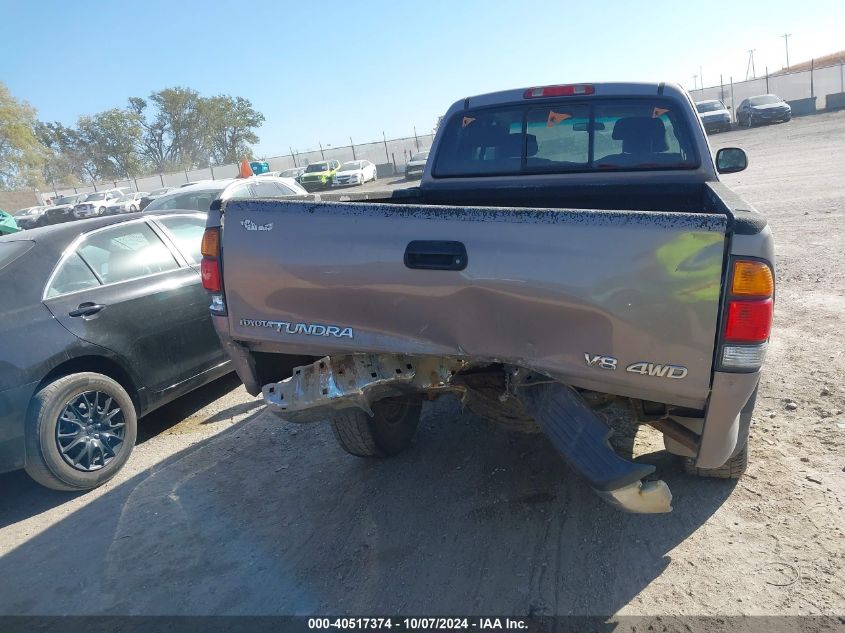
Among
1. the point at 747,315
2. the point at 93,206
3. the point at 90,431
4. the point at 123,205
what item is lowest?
the point at 90,431

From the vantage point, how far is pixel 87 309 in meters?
4.23

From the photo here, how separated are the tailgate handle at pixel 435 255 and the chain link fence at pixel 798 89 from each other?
1595 inches

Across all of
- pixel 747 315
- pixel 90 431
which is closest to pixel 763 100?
pixel 747 315

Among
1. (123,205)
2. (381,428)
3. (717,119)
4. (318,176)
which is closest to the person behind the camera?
(381,428)

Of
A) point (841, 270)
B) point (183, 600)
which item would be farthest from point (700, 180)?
point (841, 270)

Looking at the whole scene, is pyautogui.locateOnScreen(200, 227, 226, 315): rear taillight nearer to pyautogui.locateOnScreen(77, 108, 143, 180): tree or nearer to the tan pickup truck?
the tan pickup truck

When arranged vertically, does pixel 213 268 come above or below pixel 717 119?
above

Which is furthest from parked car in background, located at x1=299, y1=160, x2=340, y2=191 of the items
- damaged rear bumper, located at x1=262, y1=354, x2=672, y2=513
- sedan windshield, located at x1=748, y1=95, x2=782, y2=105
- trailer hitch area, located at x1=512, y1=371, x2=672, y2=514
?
trailer hitch area, located at x1=512, y1=371, x2=672, y2=514

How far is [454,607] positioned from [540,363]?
1.17 metres

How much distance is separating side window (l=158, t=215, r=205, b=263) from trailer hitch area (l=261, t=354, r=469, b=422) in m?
2.81

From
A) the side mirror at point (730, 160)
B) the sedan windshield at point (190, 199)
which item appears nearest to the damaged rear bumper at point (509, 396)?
the side mirror at point (730, 160)

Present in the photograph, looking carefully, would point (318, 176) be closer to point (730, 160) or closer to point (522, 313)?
point (730, 160)

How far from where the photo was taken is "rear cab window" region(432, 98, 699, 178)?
155 inches

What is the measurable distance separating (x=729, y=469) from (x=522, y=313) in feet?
5.87
